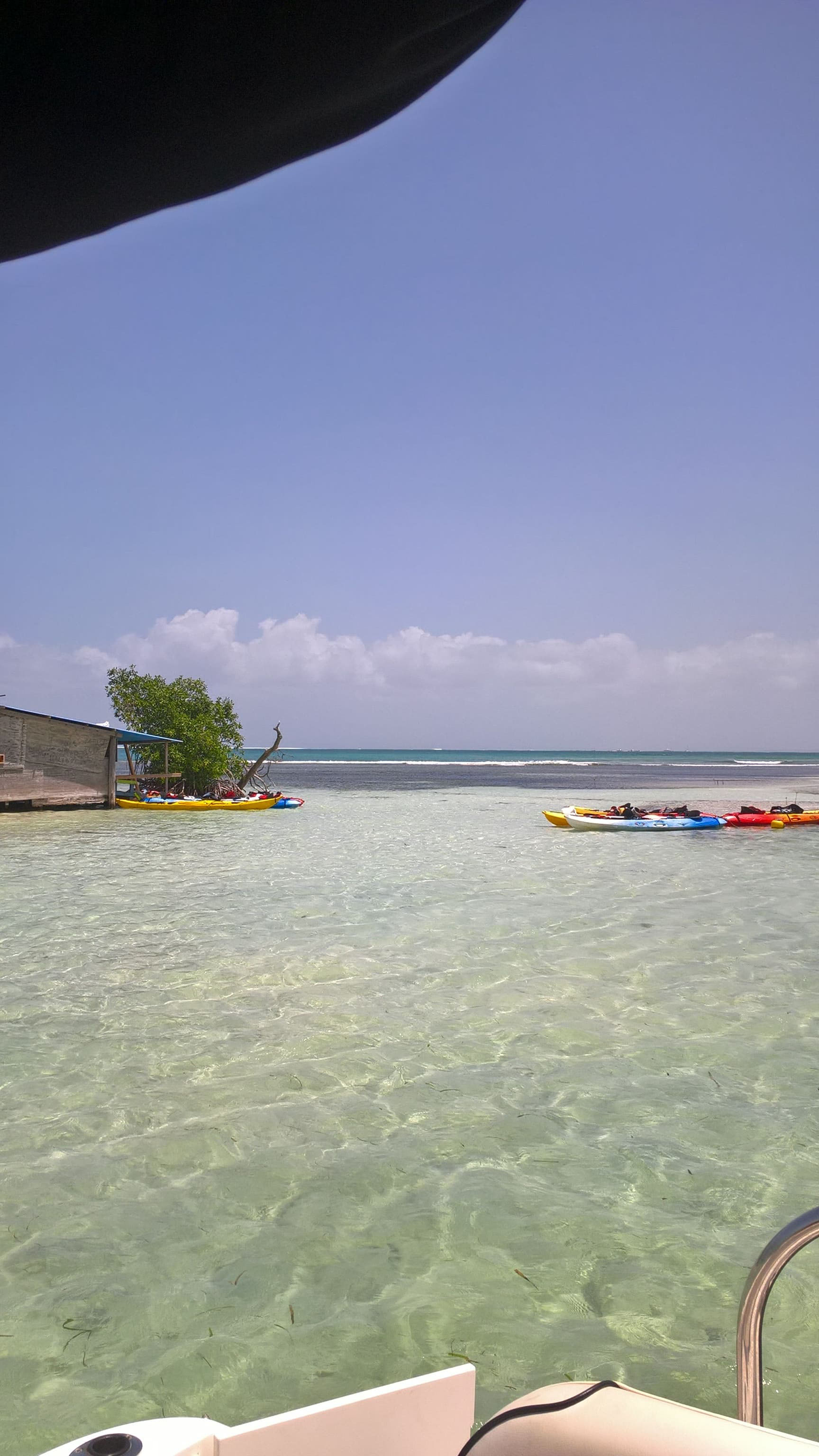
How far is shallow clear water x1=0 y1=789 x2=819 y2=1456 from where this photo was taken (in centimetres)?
315

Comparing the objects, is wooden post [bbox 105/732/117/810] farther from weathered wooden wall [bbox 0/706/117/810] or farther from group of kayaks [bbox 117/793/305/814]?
group of kayaks [bbox 117/793/305/814]

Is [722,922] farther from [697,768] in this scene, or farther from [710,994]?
[697,768]

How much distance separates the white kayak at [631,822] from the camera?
23.8 m

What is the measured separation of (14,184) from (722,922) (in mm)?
11446

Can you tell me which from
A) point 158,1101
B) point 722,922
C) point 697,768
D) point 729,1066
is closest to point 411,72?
point 158,1101

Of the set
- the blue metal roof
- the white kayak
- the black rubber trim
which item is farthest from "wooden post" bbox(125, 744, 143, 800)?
the black rubber trim

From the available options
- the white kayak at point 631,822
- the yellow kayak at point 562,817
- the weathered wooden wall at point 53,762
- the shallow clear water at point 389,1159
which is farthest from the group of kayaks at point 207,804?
the shallow clear water at point 389,1159

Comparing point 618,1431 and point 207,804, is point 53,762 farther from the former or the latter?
point 618,1431

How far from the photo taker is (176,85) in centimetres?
141

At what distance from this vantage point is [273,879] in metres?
14.7

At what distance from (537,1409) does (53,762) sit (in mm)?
29509

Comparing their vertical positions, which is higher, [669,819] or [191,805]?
[191,805]

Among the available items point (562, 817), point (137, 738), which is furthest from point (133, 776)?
point (562, 817)

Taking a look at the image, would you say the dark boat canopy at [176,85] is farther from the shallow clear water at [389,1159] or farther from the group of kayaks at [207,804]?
the group of kayaks at [207,804]
